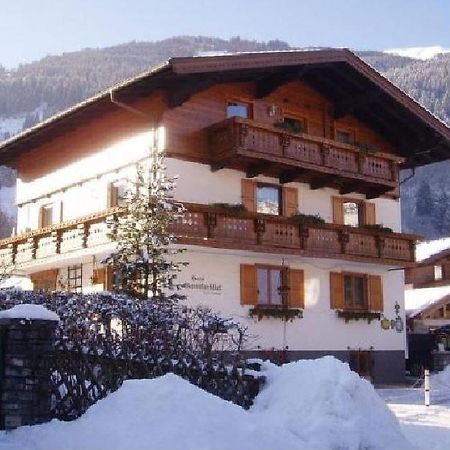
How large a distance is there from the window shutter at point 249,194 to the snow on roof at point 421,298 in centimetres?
1192

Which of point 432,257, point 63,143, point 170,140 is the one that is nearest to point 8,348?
point 170,140

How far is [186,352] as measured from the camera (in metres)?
11.9

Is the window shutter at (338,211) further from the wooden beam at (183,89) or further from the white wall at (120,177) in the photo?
A: the wooden beam at (183,89)

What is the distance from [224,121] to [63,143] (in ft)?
22.3

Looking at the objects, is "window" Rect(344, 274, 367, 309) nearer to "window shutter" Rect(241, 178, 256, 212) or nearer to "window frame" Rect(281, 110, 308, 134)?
"window shutter" Rect(241, 178, 256, 212)

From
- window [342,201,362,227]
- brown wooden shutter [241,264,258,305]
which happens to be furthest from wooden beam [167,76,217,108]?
window [342,201,362,227]

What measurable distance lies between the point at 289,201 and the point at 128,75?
111 meters

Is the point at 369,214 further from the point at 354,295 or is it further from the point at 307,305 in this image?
the point at 307,305

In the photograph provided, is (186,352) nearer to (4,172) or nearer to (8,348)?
(8,348)

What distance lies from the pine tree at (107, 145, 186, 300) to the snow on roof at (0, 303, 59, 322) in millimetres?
7244

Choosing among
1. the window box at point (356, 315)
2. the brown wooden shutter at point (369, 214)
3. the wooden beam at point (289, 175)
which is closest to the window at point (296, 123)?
the wooden beam at point (289, 175)

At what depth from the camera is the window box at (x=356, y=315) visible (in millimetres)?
23647

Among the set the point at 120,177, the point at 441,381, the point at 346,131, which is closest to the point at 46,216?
the point at 120,177

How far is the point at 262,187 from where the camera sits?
23.0 m
